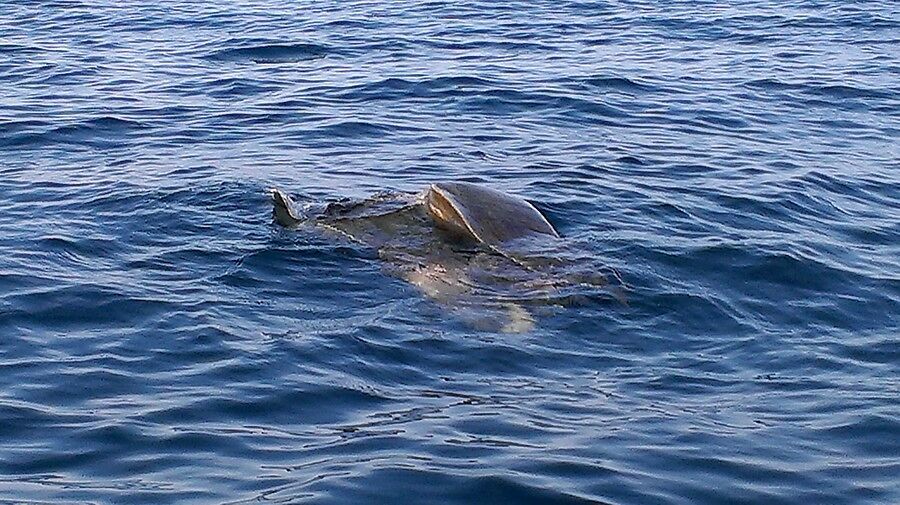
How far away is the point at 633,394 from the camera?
732cm

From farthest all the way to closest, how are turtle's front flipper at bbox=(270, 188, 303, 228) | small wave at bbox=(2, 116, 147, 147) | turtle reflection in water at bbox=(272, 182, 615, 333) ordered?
small wave at bbox=(2, 116, 147, 147) < turtle's front flipper at bbox=(270, 188, 303, 228) < turtle reflection in water at bbox=(272, 182, 615, 333)

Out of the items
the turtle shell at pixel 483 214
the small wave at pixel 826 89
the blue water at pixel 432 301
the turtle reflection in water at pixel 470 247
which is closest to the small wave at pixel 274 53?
the blue water at pixel 432 301

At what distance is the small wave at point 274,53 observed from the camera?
1847 centimetres

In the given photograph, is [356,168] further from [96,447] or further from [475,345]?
[96,447]

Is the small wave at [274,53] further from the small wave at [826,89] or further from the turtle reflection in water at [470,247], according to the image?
the turtle reflection in water at [470,247]

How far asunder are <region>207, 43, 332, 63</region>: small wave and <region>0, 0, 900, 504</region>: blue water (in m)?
0.37

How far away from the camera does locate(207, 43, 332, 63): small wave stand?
60.6ft

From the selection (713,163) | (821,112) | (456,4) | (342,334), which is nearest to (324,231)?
(342,334)

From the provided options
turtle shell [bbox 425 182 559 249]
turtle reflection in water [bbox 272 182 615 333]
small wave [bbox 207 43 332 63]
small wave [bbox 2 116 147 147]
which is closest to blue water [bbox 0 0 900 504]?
small wave [bbox 2 116 147 147]

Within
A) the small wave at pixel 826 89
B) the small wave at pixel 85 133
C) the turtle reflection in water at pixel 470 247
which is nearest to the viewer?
the turtle reflection in water at pixel 470 247

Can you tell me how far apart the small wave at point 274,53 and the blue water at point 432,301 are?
373 millimetres

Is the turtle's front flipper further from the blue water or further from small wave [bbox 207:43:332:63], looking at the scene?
small wave [bbox 207:43:332:63]

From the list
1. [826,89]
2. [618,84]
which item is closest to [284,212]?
[618,84]

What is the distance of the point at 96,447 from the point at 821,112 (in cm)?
1071
